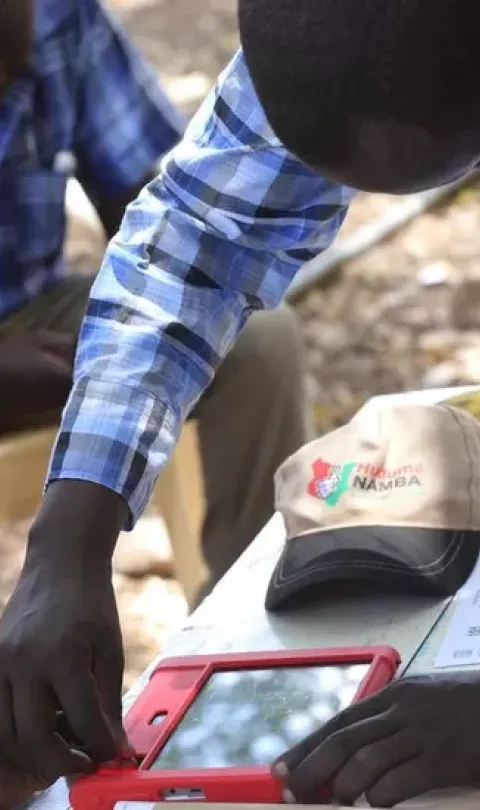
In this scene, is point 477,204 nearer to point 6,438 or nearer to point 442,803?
point 6,438

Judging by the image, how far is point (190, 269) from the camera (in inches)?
37.5

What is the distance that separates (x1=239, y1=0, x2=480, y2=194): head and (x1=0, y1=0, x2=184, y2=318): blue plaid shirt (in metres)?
0.90

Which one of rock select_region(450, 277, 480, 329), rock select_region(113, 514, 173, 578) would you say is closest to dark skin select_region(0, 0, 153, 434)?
rock select_region(113, 514, 173, 578)

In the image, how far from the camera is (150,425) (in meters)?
0.91

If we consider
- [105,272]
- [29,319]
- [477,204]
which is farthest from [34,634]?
[477,204]

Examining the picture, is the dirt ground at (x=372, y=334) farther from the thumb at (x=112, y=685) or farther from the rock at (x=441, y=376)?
the thumb at (x=112, y=685)

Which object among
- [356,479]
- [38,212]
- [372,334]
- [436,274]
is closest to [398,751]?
[356,479]

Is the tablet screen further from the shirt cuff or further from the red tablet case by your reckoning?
the shirt cuff

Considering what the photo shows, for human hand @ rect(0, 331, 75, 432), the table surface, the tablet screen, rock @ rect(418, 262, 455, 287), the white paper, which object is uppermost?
the tablet screen

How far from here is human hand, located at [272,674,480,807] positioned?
71 cm

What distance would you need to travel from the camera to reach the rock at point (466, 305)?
2.26 metres

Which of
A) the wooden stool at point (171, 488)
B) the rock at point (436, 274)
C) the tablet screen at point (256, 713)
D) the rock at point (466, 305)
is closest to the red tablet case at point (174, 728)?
the tablet screen at point (256, 713)

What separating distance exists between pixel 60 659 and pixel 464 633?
0.25 meters

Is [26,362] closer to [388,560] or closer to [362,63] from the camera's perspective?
[388,560]
